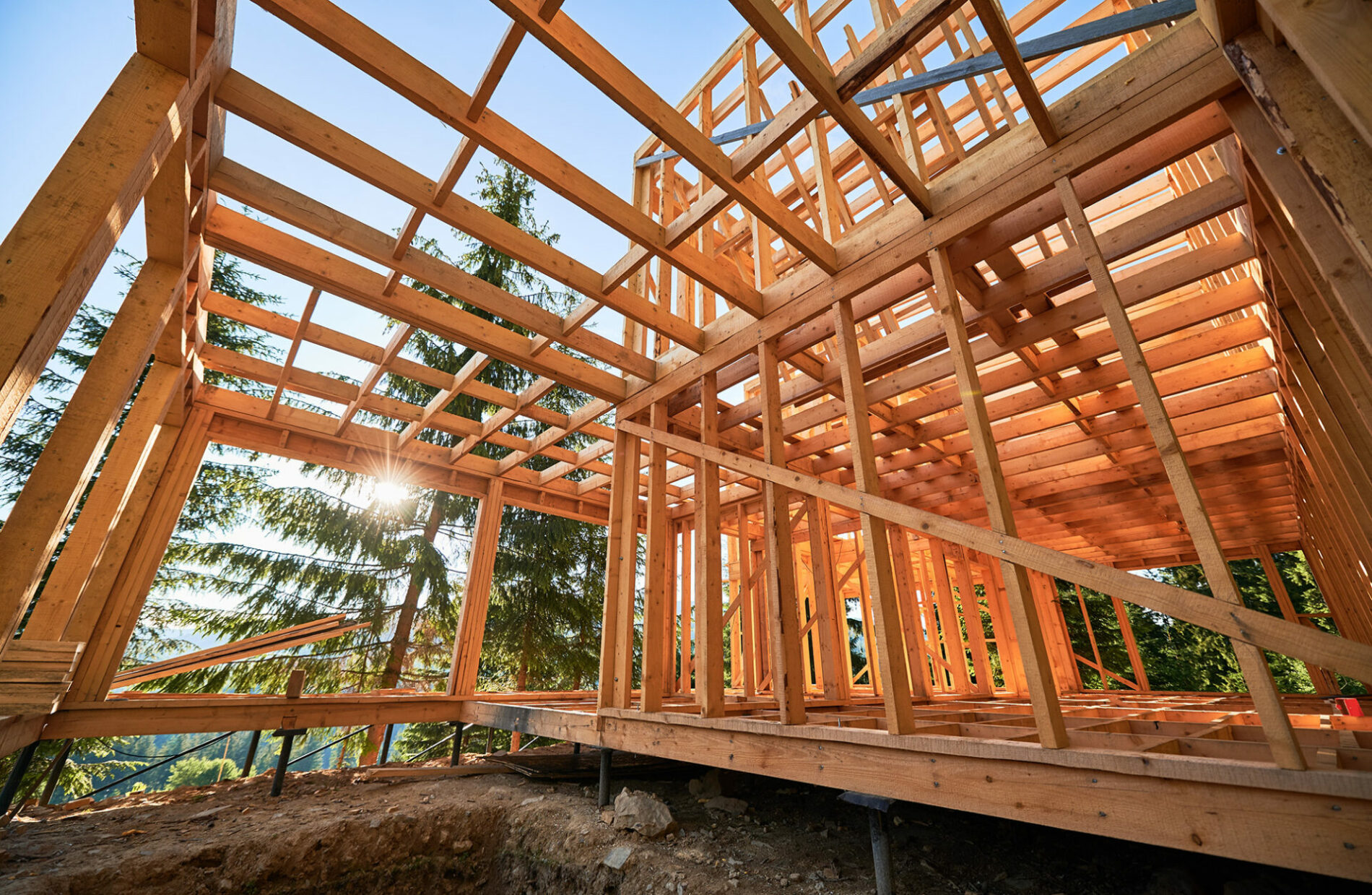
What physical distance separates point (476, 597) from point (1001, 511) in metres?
6.77

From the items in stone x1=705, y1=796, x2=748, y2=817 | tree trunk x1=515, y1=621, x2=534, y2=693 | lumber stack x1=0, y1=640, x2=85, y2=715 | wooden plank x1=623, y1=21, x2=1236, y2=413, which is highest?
wooden plank x1=623, y1=21, x2=1236, y2=413

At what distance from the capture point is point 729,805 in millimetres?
4605

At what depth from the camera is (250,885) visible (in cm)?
381

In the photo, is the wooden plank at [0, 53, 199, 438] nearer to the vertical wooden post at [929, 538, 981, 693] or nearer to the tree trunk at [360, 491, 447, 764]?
the tree trunk at [360, 491, 447, 764]

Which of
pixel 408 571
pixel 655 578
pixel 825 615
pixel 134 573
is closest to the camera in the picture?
pixel 655 578

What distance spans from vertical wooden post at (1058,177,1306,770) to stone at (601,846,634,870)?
331 cm

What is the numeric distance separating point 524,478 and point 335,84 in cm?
560

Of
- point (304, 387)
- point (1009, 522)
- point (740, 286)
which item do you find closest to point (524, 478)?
point (304, 387)

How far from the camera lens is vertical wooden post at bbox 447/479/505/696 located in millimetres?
7328

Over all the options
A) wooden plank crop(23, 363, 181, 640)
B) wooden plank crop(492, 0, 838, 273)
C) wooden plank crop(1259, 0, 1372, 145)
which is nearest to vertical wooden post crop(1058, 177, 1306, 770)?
wooden plank crop(1259, 0, 1372, 145)

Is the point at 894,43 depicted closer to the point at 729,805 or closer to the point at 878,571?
the point at 878,571

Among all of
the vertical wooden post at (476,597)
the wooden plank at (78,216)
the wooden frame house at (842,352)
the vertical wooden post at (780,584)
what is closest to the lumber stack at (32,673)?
the wooden frame house at (842,352)

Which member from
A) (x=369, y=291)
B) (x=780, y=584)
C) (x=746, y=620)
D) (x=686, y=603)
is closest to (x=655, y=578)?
(x=780, y=584)

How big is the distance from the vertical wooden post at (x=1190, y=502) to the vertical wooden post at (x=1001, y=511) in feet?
1.94
